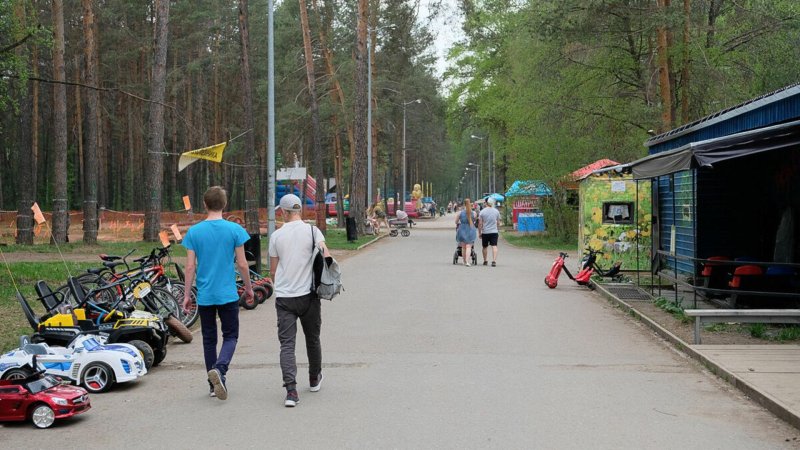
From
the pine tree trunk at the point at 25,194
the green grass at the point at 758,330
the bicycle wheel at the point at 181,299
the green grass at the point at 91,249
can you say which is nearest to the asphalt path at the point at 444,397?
the bicycle wheel at the point at 181,299

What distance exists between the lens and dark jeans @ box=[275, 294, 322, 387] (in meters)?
7.38

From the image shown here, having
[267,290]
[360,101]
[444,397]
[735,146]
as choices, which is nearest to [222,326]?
[444,397]

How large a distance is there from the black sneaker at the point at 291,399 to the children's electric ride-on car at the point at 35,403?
5.37 ft

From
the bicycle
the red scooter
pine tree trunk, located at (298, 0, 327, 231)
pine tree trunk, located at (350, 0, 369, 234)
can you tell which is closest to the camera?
the bicycle

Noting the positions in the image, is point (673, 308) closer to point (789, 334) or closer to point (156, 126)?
point (789, 334)

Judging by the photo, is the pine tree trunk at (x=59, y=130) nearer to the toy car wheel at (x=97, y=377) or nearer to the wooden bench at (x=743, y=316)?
the toy car wheel at (x=97, y=377)

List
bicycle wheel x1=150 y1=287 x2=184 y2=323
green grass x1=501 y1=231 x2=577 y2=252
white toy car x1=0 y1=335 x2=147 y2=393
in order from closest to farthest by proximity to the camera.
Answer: white toy car x1=0 y1=335 x2=147 y2=393
bicycle wheel x1=150 y1=287 x2=184 y2=323
green grass x1=501 y1=231 x2=577 y2=252

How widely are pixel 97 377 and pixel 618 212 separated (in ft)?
46.6

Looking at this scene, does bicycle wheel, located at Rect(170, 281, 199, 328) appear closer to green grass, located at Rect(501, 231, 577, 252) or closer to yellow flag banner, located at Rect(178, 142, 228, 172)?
yellow flag banner, located at Rect(178, 142, 228, 172)

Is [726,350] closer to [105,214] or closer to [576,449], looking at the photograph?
[576,449]

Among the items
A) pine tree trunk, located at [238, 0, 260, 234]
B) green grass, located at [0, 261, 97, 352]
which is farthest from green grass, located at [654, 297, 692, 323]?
pine tree trunk, located at [238, 0, 260, 234]

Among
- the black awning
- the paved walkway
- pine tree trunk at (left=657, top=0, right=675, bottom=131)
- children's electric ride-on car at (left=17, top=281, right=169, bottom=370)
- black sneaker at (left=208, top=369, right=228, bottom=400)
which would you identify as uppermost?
pine tree trunk at (left=657, top=0, right=675, bottom=131)

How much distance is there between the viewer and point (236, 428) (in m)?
6.57

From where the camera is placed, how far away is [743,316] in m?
10.7
